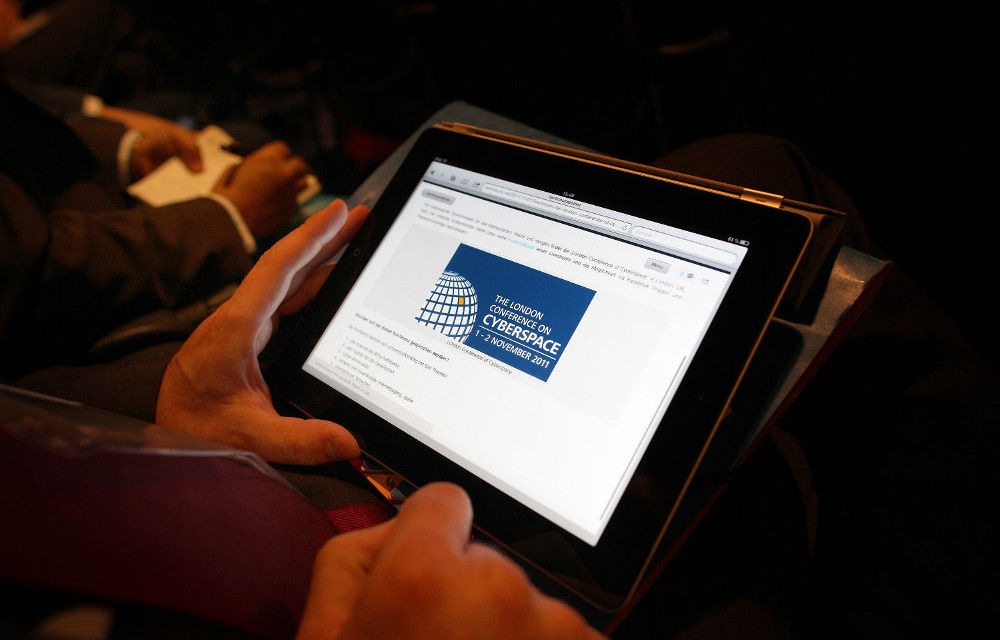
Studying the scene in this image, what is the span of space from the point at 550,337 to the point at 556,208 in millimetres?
141

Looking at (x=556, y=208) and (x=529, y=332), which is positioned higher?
(x=556, y=208)

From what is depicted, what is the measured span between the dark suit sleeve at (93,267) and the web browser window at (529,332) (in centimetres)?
40

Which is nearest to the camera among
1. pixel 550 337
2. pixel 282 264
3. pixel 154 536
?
pixel 154 536

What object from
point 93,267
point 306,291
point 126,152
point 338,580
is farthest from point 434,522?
point 126,152

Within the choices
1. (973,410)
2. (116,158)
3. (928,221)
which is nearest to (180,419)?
(116,158)

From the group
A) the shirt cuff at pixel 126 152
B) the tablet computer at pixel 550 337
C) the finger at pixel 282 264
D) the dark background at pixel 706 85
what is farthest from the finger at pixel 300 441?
the dark background at pixel 706 85

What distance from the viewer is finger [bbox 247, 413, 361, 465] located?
0.51 meters

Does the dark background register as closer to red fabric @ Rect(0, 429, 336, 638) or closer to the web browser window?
the web browser window

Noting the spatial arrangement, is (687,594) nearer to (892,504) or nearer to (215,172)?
(892,504)

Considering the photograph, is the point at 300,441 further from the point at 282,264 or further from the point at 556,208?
the point at 556,208

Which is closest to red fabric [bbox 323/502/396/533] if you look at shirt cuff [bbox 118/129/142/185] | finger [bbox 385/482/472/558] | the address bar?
finger [bbox 385/482/472/558]

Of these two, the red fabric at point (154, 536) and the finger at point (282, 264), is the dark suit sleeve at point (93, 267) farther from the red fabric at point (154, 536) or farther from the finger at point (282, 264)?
the red fabric at point (154, 536)

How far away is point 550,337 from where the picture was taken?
17.4 inches

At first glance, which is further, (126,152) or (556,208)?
(126,152)
